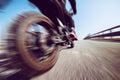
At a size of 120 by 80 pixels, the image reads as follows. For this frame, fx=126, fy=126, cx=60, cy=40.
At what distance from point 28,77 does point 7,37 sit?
1.80ft

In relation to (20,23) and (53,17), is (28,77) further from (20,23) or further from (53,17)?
(53,17)

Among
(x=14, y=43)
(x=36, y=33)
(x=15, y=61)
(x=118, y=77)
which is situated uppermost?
(x=36, y=33)

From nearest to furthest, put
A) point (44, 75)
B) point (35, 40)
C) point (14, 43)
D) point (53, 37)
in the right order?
point (14, 43), point (44, 75), point (35, 40), point (53, 37)

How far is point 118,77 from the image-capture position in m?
1.40

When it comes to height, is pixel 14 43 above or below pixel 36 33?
below

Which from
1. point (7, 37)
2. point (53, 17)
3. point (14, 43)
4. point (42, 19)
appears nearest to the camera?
point (14, 43)

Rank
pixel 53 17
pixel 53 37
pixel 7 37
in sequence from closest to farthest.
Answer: pixel 7 37, pixel 53 37, pixel 53 17

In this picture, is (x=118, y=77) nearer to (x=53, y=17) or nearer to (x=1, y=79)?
(x=1, y=79)

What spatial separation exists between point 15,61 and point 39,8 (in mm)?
1451

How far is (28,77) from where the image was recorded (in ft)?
5.13

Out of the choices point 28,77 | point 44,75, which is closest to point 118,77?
point 44,75

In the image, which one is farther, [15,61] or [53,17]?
[53,17]

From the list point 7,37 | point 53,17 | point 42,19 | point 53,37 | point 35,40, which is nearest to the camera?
point 7,37

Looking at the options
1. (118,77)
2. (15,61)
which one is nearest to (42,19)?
(15,61)
